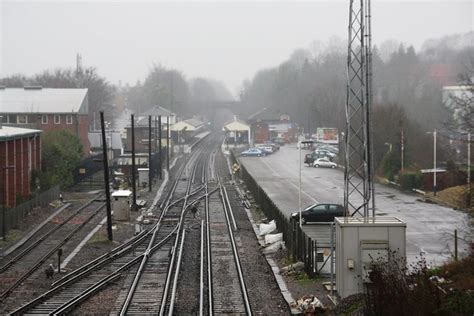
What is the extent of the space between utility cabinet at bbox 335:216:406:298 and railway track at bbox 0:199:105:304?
24.4 ft

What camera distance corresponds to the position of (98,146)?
68250 mm

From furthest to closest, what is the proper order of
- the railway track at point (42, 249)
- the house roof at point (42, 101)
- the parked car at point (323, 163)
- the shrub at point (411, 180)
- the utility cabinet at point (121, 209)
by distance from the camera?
the house roof at point (42, 101) → the parked car at point (323, 163) → the shrub at point (411, 180) → the utility cabinet at point (121, 209) → the railway track at point (42, 249)

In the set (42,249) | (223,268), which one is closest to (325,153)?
(42,249)

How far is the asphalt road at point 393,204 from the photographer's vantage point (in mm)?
22734

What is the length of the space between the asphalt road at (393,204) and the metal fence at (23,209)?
11.6 meters

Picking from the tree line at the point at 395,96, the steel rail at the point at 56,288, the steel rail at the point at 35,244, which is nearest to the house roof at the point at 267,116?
the tree line at the point at 395,96

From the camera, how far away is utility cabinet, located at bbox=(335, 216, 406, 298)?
15.1m

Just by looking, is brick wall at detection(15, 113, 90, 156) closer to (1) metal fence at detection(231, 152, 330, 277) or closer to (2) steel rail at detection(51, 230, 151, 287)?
(1) metal fence at detection(231, 152, 330, 277)

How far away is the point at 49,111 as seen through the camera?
62.3 meters

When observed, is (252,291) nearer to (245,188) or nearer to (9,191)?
(9,191)

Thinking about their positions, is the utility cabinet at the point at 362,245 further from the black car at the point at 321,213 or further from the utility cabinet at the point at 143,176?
the utility cabinet at the point at 143,176

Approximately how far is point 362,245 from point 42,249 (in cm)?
1208

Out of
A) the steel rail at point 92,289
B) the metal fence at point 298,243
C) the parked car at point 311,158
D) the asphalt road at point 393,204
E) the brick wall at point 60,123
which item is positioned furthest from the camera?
the parked car at point 311,158

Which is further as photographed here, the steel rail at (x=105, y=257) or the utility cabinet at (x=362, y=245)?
the steel rail at (x=105, y=257)
